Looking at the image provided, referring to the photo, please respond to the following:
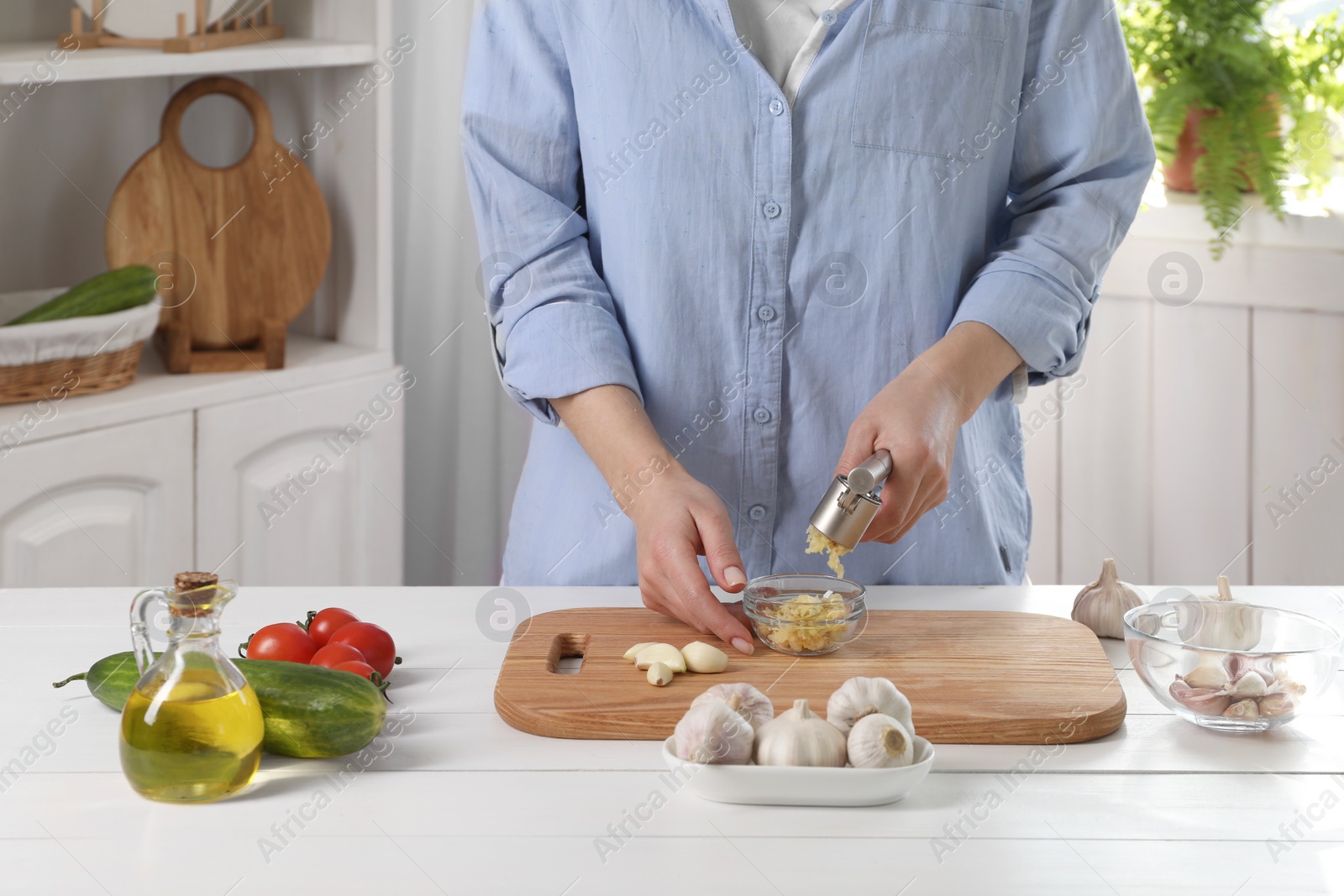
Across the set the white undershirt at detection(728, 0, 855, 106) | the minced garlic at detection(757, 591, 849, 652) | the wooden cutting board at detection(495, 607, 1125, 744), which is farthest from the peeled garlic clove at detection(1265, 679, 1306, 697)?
the white undershirt at detection(728, 0, 855, 106)

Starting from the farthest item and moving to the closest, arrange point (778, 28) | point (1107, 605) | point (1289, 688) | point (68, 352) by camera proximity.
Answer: point (68, 352) < point (778, 28) < point (1107, 605) < point (1289, 688)

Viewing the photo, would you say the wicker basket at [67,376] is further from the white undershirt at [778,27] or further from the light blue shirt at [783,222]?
the white undershirt at [778,27]

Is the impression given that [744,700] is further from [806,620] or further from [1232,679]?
[1232,679]

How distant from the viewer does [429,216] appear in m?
2.38

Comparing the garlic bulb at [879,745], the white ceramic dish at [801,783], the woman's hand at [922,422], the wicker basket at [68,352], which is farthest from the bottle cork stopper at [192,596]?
the wicker basket at [68,352]

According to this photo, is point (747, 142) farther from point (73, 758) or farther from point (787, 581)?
point (73, 758)

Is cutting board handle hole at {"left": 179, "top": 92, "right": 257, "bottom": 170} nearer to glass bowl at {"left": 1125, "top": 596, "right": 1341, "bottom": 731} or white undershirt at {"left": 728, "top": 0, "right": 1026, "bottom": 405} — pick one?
white undershirt at {"left": 728, "top": 0, "right": 1026, "bottom": 405}

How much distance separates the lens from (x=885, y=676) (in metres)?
1.02

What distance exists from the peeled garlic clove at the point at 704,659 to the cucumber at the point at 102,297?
119 cm

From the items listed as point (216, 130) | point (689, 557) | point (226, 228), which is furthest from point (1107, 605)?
point (216, 130)

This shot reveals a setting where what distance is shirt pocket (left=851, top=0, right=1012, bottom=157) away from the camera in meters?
1.21

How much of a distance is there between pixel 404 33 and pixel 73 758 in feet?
5.60

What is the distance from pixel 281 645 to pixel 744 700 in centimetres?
40

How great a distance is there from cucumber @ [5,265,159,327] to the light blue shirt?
78 cm
